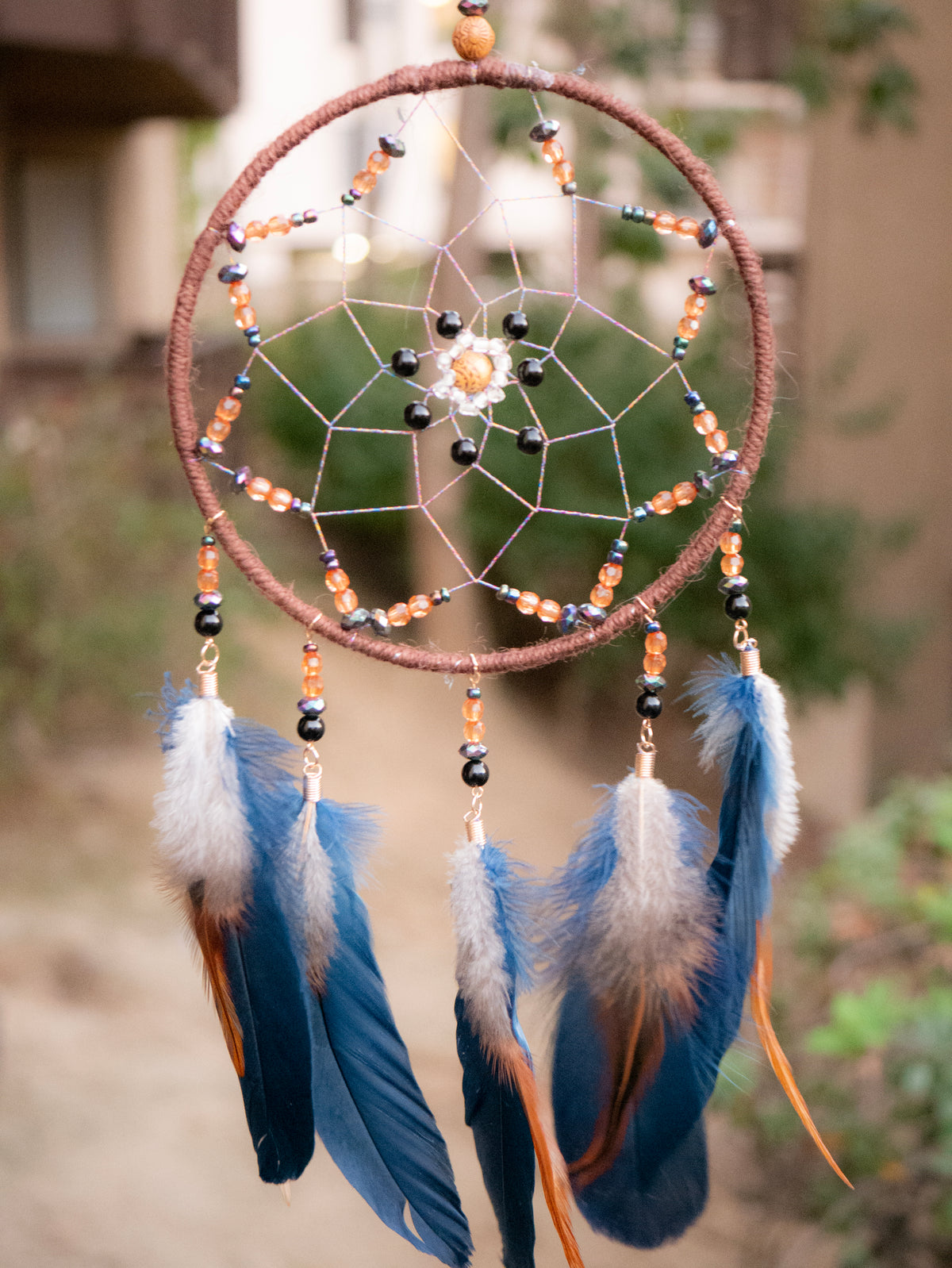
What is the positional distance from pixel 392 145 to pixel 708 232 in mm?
272

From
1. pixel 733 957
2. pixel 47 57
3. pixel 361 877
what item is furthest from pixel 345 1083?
pixel 47 57

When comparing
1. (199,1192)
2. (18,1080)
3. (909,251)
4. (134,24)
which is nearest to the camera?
(199,1192)

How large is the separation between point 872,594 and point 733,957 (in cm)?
364

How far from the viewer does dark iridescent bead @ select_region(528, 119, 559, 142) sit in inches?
34.5

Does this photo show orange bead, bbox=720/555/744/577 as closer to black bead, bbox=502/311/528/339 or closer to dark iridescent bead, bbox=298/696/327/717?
black bead, bbox=502/311/528/339

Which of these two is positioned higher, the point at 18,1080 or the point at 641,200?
the point at 641,200

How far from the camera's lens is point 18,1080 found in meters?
2.27

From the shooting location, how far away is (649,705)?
91 cm

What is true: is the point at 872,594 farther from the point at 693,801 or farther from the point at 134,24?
the point at 693,801

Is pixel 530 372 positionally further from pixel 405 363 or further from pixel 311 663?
pixel 311 663

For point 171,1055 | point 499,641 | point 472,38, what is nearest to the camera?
point 472,38

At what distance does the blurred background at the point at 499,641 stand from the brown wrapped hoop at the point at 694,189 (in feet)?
3.77

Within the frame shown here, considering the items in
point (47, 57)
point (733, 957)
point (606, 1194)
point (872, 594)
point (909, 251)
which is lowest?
point (872, 594)

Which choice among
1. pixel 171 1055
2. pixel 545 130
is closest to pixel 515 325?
pixel 545 130
